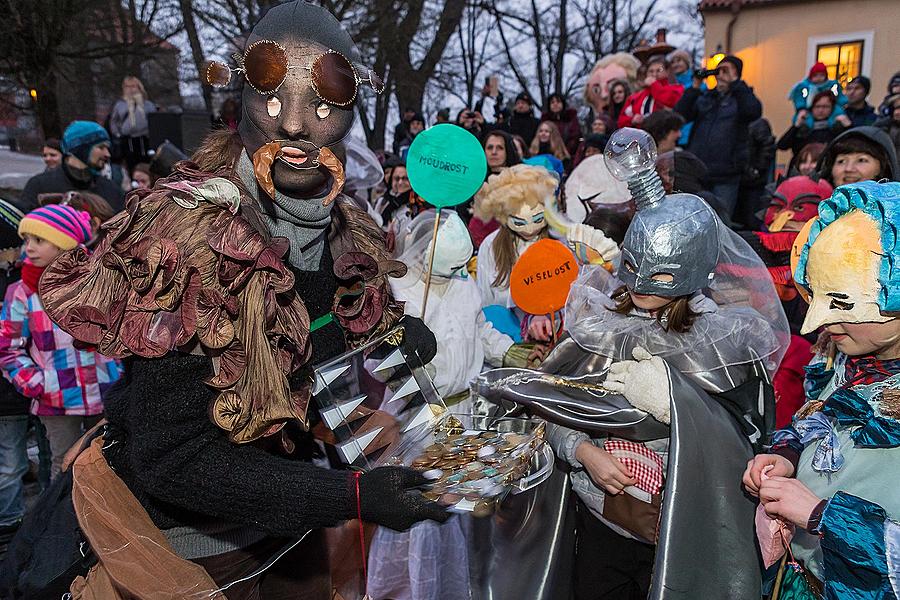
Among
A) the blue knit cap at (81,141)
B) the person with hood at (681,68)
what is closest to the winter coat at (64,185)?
the blue knit cap at (81,141)

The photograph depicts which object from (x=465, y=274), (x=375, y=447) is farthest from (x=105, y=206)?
(x=375, y=447)

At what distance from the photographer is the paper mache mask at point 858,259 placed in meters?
1.68

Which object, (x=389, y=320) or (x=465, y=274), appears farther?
(x=465, y=274)

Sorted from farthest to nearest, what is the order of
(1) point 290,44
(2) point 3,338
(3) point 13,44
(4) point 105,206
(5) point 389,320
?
(3) point 13,44
(4) point 105,206
(2) point 3,338
(5) point 389,320
(1) point 290,44

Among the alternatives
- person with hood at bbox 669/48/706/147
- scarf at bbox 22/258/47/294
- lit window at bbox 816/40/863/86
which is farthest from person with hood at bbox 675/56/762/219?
lit window at bbox 816/40/863/86

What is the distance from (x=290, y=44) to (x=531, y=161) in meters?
5.63

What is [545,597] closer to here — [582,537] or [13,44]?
[582,537]

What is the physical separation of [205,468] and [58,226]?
2901 millimetres

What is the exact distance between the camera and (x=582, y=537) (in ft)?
8.89

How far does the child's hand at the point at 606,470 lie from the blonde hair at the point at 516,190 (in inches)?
95.6

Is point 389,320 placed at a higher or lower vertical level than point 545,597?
higher

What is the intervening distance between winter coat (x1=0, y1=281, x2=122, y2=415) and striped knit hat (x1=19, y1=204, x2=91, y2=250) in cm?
38

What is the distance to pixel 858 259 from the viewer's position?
5.61 feet

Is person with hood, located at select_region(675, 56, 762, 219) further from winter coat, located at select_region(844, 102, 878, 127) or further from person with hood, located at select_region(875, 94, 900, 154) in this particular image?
winter coat, located at select_region(844, 102, 878, 127)
